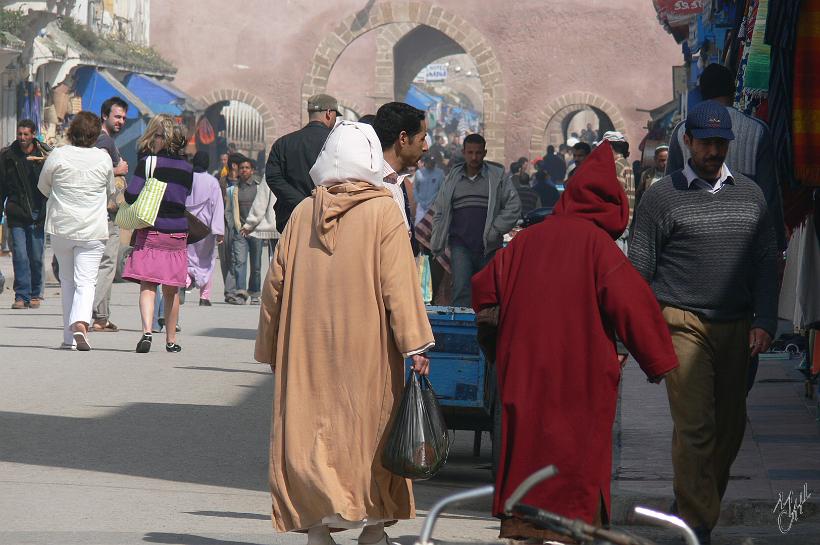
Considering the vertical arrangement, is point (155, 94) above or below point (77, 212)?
above

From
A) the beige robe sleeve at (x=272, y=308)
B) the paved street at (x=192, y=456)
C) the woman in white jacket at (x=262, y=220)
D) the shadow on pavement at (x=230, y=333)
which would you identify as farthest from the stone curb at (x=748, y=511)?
the woman in white jacket at (x=262, y=220)

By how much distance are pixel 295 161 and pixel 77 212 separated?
140 inches

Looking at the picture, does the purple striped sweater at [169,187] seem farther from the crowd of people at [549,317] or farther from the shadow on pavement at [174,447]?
the crowd of people at [549,317]

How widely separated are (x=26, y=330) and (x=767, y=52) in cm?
800

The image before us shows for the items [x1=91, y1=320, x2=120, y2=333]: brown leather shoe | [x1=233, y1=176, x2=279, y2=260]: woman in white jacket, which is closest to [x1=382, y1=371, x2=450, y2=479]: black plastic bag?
[x1=91, y1=320, x2=120, y2=333]: brown leather shoe

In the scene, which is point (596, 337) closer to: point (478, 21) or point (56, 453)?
point (56, 453)

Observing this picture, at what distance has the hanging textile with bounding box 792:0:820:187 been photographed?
670 centimetres

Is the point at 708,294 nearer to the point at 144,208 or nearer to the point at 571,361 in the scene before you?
the point at 571,361

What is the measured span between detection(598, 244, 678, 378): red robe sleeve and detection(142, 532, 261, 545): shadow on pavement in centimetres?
185

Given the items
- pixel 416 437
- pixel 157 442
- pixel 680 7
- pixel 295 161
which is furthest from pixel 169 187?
pixel 680 7

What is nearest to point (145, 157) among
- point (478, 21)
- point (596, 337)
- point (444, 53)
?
point (596, 337)

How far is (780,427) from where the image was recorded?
9125 mm

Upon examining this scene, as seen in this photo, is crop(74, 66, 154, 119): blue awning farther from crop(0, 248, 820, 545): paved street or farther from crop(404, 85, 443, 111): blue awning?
crop(0, 248, 820, 545): paved street

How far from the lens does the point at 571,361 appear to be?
5.28 metres
